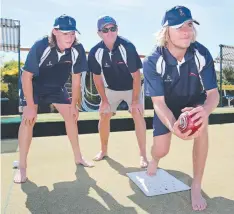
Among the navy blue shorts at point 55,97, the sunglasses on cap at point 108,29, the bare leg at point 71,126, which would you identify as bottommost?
the bare leg at point 71,126

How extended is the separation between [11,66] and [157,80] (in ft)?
43.3

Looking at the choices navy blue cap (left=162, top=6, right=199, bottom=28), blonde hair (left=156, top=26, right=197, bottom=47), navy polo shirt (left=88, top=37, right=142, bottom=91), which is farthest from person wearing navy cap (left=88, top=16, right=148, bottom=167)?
navy blue cap (left=162, top=6, right=199, bottom=28)

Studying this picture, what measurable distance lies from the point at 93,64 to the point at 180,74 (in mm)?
1462

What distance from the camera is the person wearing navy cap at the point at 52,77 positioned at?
3.02m

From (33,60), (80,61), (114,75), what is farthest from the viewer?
(114,75)

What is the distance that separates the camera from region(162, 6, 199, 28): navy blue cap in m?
2.33

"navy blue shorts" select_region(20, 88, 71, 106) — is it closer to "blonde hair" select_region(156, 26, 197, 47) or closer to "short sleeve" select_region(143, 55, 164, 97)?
"short sleeve" select_region(143, 55, 164, 97)

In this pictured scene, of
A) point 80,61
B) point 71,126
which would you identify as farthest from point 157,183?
point 80,61

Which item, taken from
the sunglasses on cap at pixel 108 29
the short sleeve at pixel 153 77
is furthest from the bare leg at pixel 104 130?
the short sleeve at pixel 153 77

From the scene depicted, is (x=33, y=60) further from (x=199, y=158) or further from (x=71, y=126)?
(x=199, y=158)

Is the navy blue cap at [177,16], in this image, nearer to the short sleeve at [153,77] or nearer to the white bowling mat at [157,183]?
the short sleeve at [153,77]

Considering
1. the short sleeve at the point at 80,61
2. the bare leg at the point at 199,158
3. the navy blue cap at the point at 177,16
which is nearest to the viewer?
the navy blue cap at the point at 177,16

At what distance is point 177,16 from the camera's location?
2330 millimetres

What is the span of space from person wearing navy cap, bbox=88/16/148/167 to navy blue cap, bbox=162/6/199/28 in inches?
44.7
